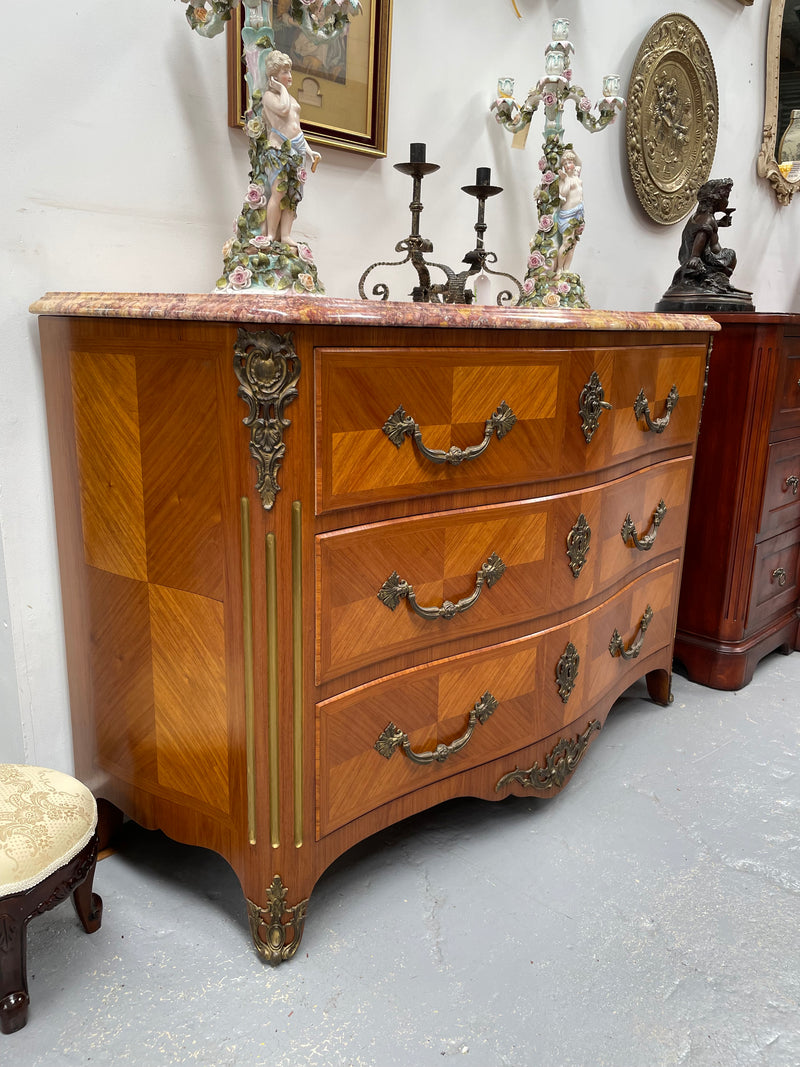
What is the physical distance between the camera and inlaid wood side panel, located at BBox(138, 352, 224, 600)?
116 centimetres

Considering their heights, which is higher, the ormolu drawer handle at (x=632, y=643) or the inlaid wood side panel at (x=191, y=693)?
the inlaid wood side panel at (x=191, y=693)

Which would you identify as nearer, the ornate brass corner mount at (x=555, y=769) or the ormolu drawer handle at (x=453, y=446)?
the ormolu drawer handle at (x=453, y=446)

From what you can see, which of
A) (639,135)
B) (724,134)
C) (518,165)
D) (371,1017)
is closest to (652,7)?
(639,135)

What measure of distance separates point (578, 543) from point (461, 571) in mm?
321

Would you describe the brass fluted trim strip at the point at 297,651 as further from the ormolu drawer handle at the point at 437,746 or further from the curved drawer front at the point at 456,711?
the ormolu drawer handle at the point at 437,746

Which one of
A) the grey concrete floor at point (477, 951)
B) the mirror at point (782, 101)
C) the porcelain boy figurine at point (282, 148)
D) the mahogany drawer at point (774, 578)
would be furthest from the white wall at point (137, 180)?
the mirror at point (782, 101)

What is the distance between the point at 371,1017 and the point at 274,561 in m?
0.72

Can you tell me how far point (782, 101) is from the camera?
10.7 ft

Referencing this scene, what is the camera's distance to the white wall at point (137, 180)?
53.4 inches

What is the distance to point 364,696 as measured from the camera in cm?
132

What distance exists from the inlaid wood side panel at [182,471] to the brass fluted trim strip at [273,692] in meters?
0.09

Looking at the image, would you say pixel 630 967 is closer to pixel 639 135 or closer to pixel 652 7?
pixel 639 135

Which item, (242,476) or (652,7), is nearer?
(242,476)

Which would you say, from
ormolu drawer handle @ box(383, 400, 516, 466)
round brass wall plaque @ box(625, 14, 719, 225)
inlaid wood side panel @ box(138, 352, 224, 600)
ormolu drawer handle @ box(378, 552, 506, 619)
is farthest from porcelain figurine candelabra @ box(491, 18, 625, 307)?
inlaid wood side panel @ box(138, 352, 224, 600)
